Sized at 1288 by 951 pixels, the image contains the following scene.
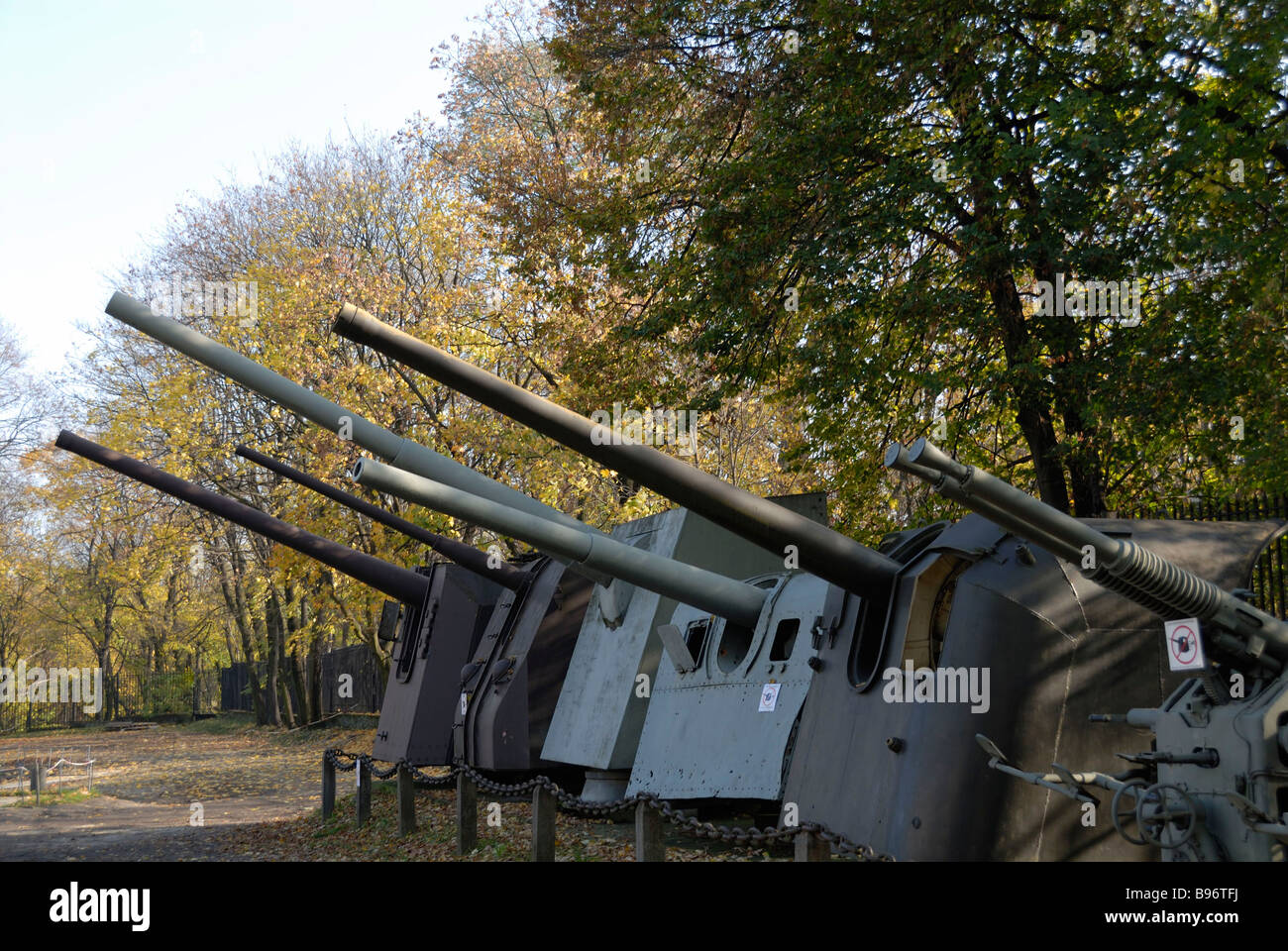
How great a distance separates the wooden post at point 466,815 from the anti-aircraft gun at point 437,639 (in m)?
3.93

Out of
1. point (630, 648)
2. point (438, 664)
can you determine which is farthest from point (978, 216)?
point (438, 664)

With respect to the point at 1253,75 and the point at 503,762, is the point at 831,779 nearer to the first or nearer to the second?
the point at 503,762

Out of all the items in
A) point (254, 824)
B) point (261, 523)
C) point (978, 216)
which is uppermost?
point (978, 216)

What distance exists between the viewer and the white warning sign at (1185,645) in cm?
446

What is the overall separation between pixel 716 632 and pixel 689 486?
349 centimetres

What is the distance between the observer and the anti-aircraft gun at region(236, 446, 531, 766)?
13898 mm

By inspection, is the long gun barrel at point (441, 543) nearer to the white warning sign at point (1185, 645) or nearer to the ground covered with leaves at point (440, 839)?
the ground covered with leaves at point (440, 839)

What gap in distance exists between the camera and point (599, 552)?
28.1 feet

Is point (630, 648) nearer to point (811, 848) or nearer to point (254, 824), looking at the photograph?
point (254, 824)

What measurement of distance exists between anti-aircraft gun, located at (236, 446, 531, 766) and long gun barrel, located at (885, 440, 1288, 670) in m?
9.12

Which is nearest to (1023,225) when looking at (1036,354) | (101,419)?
(1036,354)

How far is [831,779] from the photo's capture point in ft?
22.4

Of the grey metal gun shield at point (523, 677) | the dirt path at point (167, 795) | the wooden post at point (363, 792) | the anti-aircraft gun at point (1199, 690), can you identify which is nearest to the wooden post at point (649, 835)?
the anti-aircraft gun at point (1199, 690)
